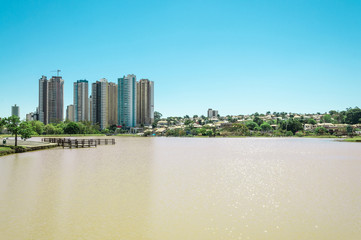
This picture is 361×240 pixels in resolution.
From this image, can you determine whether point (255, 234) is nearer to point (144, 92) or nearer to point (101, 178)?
point (101, 178)

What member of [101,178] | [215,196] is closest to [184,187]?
[215,196]

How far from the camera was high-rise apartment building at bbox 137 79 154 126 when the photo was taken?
154875mm

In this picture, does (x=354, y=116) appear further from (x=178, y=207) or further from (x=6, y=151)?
(x=178, y=207)

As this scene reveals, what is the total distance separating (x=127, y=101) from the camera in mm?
147500

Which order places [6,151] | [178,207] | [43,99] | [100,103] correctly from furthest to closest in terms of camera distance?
[100,103]
[43,99]
[6,151]
[178,207]

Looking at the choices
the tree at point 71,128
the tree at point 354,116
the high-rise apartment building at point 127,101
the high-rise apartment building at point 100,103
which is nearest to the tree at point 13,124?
the tree at point 71,128

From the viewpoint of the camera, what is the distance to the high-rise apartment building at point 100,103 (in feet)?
489

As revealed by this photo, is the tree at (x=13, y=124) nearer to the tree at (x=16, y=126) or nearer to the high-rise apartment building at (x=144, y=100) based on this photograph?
the tree at (x=16, y=126)

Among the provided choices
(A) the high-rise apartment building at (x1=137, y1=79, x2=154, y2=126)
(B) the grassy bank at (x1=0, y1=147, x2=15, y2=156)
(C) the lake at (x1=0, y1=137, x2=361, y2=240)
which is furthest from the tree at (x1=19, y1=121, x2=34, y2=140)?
(A) the high-rise apartment building at (x1=137, y1=79, x2=154, y2=126)

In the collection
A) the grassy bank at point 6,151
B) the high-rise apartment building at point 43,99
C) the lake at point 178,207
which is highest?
the high-rise apartment building at point 43,99

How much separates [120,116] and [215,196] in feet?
459

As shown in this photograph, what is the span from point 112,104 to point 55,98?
29.3 meters

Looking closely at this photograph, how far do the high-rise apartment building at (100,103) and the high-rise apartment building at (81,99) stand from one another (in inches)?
497

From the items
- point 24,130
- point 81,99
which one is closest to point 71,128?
point 81,99
